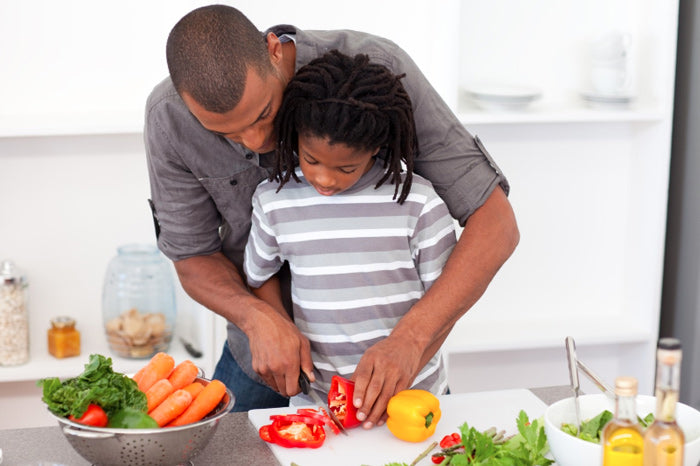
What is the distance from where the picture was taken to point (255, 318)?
1.59 metres

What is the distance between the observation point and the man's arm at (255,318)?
1517 mm

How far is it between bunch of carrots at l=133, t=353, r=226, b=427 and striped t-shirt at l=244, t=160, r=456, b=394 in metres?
0.32

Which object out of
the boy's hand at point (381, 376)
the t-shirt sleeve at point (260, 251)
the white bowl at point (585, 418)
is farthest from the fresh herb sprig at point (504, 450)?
the t-shirt sleeve at point (260, 251)

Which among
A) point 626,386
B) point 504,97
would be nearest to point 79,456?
point 626,386

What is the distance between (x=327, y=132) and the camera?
1447 millimetres

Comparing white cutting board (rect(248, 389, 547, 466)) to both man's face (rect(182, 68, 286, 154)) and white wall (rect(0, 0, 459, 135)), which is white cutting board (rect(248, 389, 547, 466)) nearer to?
man's face (rect(182, 68, 286, 154))

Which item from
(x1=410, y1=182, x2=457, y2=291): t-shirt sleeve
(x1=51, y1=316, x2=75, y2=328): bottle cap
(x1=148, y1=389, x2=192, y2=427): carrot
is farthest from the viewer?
(x1=51, y1=316, x2=75, y2=328): bottle cap

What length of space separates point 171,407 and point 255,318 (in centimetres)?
33

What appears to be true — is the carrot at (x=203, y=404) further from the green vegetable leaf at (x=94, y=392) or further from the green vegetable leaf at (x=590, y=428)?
the green vegetable leaf at (x=590, y=428)

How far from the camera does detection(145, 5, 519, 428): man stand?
1.44 metres

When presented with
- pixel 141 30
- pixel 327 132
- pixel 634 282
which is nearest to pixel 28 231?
pixel 141 30

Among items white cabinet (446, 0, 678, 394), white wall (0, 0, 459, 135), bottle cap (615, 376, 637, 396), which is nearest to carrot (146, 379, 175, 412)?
bottle cap (615, 376, 637, 396)

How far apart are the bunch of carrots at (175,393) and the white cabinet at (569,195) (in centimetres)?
136

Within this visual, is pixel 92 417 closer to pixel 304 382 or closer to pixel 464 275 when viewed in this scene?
pixel 304 382
